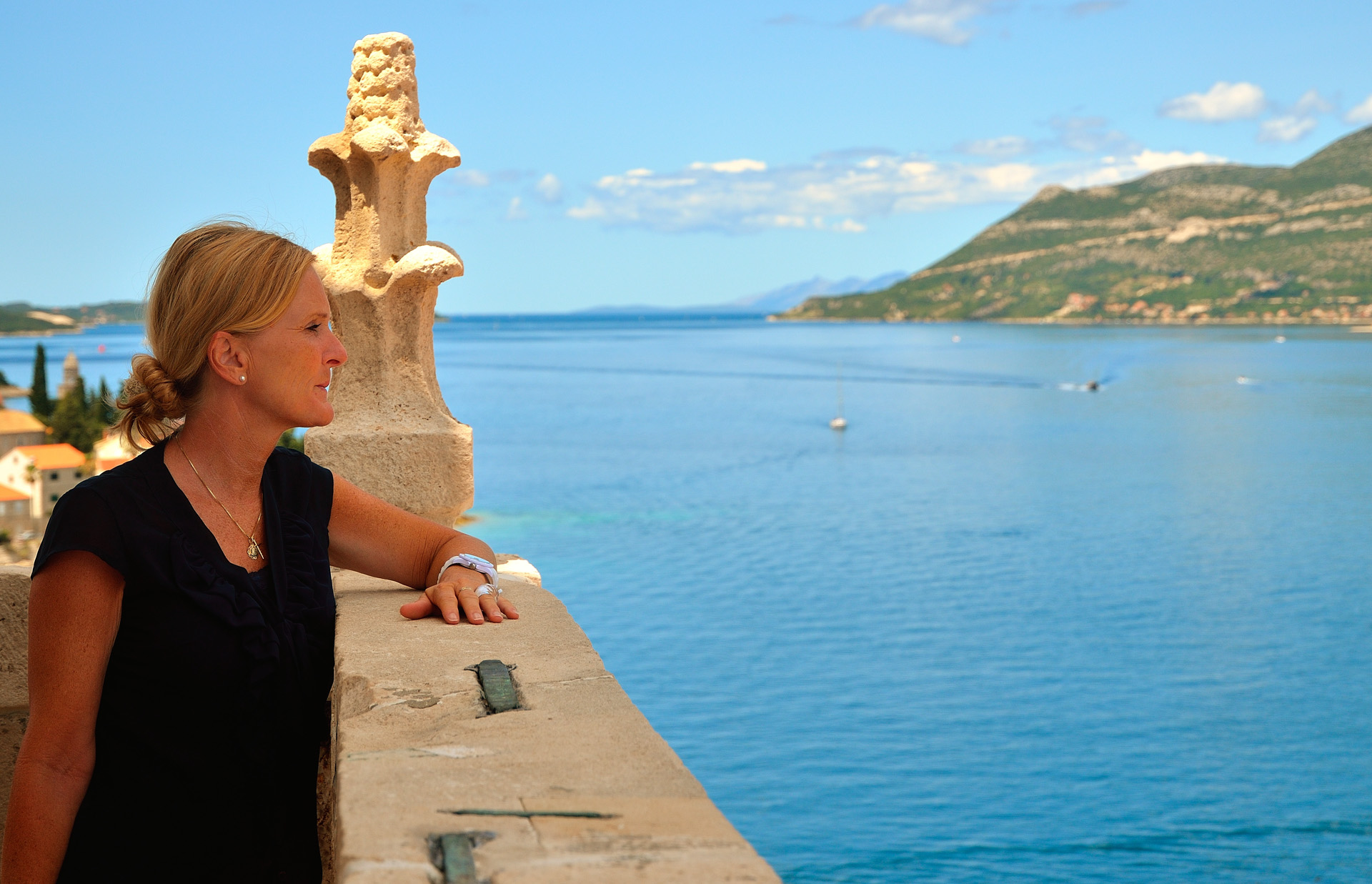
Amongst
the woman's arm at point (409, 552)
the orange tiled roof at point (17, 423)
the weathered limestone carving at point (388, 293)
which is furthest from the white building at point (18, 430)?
the woman's arm at point (409, 552)

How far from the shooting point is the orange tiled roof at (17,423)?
46812mm

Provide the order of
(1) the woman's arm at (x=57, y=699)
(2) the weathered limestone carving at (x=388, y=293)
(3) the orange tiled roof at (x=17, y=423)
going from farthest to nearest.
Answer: (3) the orange tiled roof at (x=17, y=423)
(2) the weathered limestone carving at (x=388, y=293)
(1) the woman's arm at (x=57, y=699)

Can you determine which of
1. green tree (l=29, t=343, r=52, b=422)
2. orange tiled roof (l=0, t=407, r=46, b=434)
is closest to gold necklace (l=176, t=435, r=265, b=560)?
orange tiled roof (l=0, t=407, r=46, b=434)

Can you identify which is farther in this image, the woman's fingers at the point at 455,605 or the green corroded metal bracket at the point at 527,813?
the woman's fingers at the point at 455,605

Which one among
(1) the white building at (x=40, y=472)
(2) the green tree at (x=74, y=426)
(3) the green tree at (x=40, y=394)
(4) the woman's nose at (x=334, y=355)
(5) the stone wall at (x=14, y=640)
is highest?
(4) the woman's nose at (x=334, y=355)

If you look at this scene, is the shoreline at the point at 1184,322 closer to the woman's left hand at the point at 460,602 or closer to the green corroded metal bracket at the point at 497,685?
the woman's left hand at the point at 460,602

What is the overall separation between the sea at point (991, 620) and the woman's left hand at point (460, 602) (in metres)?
10.1

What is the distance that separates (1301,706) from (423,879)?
83.4 feet

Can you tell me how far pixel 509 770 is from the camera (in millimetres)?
1719

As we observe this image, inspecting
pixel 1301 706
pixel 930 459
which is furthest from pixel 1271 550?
A: pixel 930 459

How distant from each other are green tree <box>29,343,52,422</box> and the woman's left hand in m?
58.4

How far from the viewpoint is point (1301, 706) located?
2328 cm

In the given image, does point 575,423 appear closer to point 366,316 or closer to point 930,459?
point 930,459

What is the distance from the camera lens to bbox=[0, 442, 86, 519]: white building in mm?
41219
